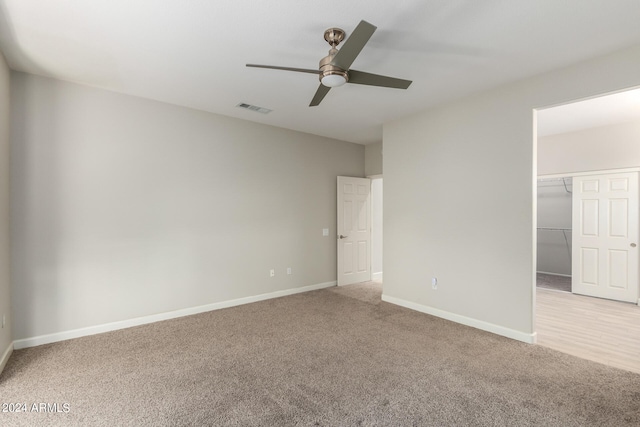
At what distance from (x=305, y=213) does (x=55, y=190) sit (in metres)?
3.37

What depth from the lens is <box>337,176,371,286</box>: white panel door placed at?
591cm

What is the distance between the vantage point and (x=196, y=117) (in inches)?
169

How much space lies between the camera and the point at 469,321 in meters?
3.79

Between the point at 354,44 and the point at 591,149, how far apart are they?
5.21 meters

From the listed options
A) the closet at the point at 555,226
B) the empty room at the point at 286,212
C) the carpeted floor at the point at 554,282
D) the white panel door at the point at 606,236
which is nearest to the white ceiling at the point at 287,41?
the empty room at the point at 286,212

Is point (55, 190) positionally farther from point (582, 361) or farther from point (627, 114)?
point (627, 114)

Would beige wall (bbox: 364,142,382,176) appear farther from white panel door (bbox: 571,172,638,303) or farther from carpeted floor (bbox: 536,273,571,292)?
carpeted floor (bbox: 536,273,571,292)

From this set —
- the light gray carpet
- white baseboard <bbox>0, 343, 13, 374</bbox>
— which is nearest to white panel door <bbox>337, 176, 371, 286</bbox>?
the light gray carpet

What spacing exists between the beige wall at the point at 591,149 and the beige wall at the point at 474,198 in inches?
108

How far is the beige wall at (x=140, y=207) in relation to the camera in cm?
327

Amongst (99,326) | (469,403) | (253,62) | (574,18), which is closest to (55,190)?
(99,326)

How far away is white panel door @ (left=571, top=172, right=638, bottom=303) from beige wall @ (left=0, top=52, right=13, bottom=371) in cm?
771

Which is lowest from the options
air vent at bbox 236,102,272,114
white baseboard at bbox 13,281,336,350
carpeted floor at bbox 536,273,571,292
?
carpeted floor at bbox 536,273,571,292

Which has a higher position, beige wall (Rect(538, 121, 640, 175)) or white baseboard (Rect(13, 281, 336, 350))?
beige wall (Rect(538, 121, 640, 175))
